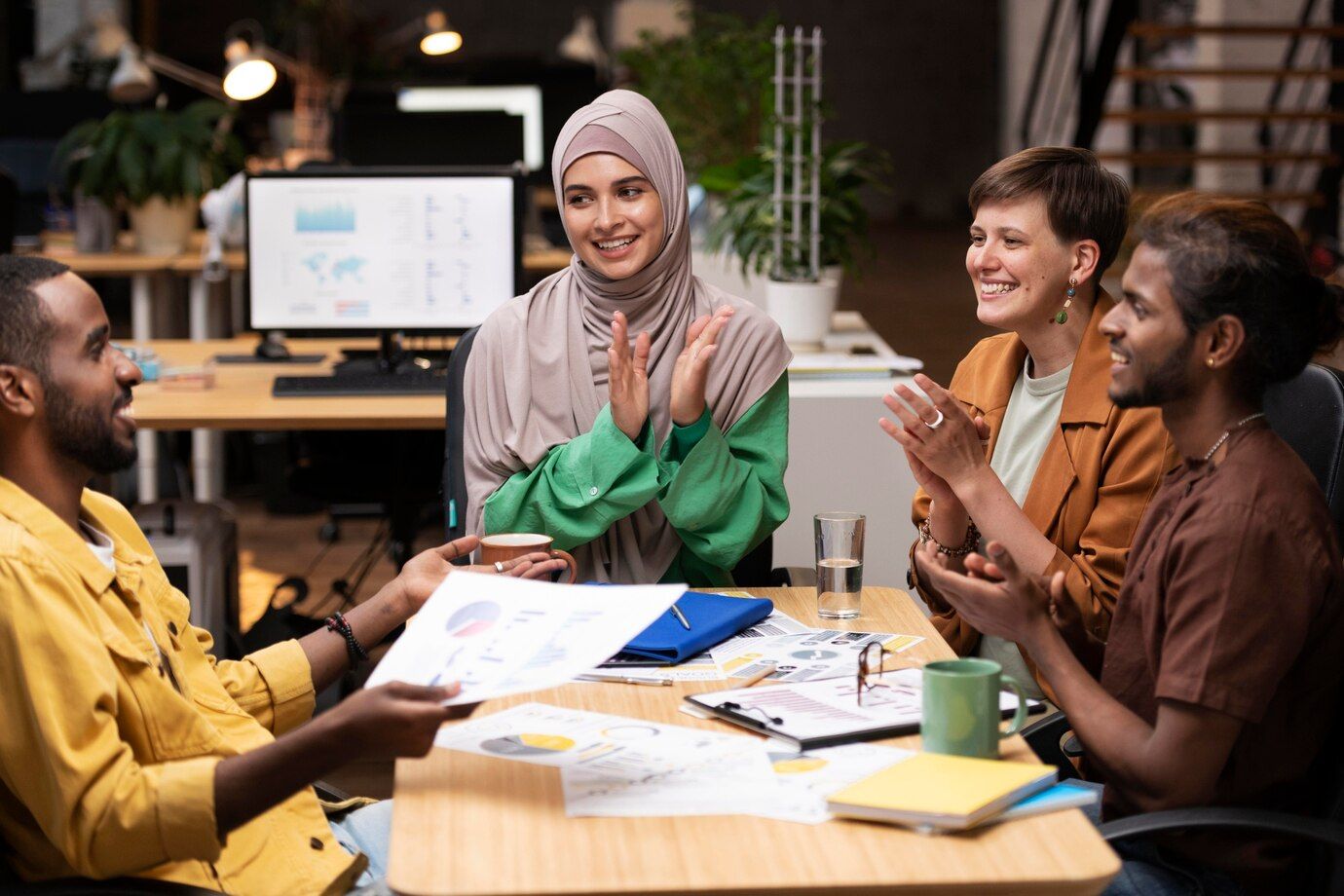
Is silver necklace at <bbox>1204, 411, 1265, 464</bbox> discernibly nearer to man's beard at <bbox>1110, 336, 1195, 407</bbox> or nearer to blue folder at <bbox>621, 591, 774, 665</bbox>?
man's beard at <bbox>1110, 336, 1195, 407</bbox>

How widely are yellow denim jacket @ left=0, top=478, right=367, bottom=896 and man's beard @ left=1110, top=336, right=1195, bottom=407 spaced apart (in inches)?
38.7

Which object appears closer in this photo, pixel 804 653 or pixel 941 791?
pixel 941 791

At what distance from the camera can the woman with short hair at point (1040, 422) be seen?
6.57 feet

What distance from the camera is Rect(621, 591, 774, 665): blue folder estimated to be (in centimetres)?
178

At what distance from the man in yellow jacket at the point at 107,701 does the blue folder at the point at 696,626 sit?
396 mm

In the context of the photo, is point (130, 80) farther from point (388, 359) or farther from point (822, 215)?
point (822, 215)

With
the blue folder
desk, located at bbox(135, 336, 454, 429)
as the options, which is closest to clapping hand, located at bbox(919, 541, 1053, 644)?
the blue folder

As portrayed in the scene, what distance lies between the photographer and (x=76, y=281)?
1.55 meters

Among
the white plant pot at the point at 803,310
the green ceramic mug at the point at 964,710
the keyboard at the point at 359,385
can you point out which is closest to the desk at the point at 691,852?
the green ceramic mug at the point at 964,710

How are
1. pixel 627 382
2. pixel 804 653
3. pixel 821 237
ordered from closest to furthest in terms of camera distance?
pixel 804 653 < pixel 627 382 < pixel 821 237

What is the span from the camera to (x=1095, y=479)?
→ 209 cm

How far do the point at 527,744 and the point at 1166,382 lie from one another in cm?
78

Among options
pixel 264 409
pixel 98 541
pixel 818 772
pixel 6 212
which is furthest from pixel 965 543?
pixel 6 212

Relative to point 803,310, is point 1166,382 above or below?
below
